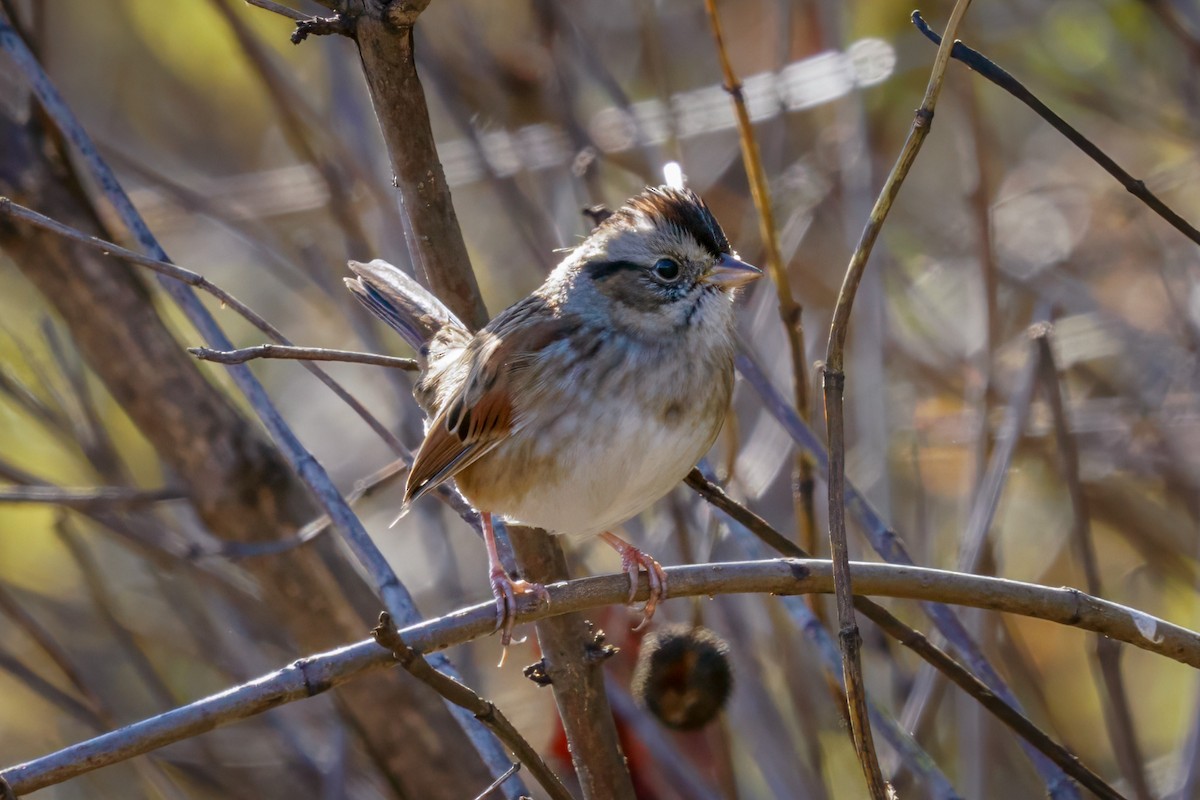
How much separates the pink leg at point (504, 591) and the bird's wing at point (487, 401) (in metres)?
0.16

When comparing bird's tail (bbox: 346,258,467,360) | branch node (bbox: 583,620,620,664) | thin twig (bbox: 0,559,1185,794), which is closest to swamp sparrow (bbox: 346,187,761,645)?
branch node (bbox: 583,620,620,664)

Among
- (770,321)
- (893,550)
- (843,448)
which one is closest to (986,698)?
(893,550)

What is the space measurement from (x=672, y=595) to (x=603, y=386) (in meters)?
0.58

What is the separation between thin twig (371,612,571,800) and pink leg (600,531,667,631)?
32cm

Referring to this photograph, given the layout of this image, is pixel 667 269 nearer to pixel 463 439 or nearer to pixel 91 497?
pixel 463 439

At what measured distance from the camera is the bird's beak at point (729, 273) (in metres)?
2.33

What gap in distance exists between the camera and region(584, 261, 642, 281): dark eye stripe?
2.41 m

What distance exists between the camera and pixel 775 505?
364 centimetres

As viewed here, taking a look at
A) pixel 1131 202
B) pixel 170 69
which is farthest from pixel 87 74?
pixel 1131 202

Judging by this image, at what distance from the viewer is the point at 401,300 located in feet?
9.12

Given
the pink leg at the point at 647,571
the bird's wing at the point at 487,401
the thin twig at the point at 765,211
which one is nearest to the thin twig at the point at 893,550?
the thin twig at the point at 765,211

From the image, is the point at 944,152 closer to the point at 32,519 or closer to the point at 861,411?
the point at 861,411

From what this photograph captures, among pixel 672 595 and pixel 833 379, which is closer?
pixel 833 379

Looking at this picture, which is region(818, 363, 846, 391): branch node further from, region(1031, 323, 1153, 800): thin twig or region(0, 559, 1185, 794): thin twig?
region(1031, 323, 1153, 800): thin twig
